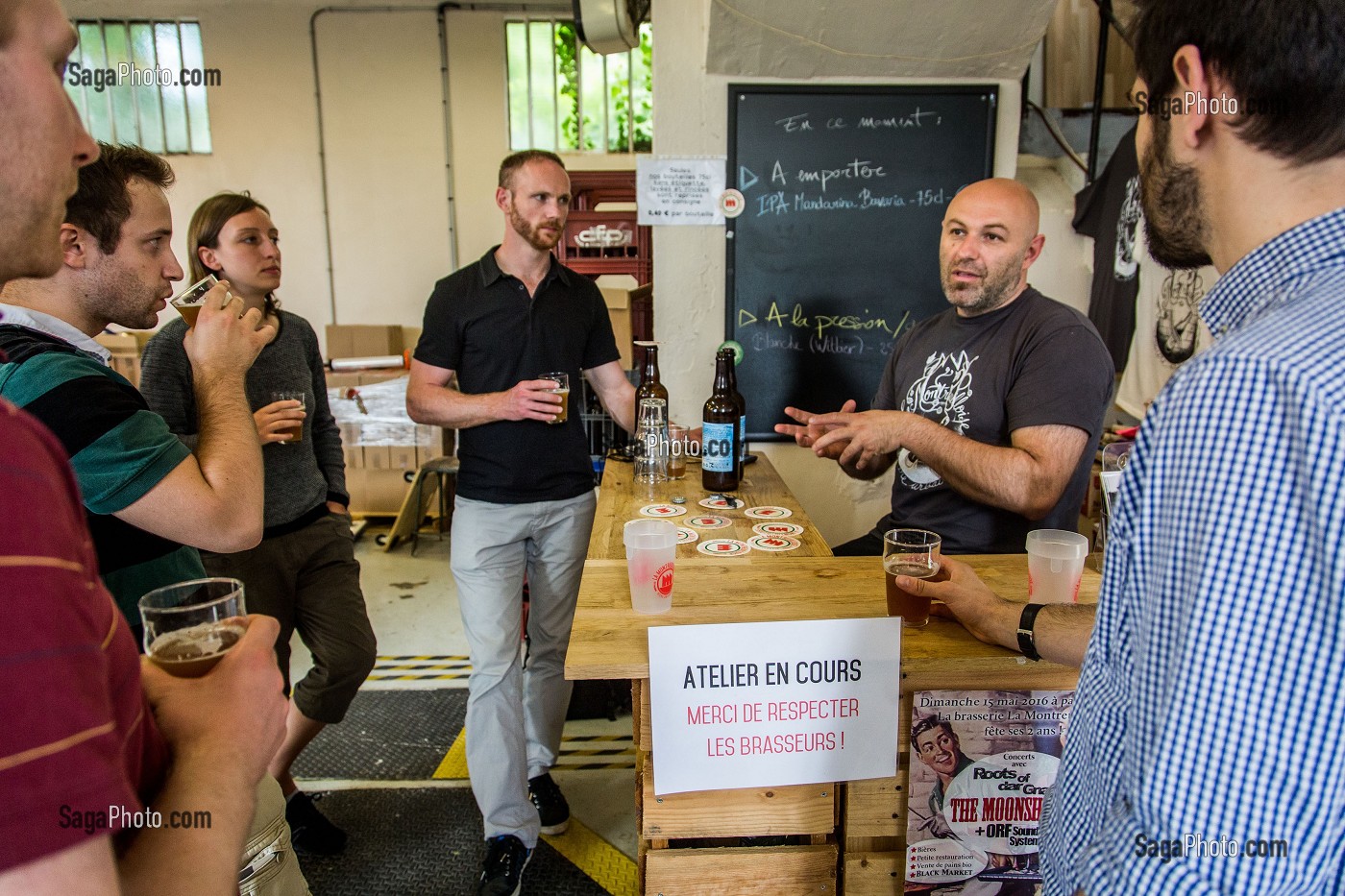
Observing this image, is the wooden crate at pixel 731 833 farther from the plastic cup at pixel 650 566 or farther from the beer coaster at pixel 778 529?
the beer coaster at pixel 778 529

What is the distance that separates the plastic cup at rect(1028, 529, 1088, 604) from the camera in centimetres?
136

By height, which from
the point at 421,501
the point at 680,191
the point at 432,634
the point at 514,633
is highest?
the point at 680,191

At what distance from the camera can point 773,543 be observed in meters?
1.78

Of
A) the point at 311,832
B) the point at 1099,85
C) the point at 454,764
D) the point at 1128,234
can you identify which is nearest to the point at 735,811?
the point at 311,832

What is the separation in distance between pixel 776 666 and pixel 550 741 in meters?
1.53

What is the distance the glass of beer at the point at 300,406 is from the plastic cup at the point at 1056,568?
67.9 inches

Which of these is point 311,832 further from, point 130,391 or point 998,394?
point 998,394

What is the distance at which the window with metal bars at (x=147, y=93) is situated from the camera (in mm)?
Answer: 6863

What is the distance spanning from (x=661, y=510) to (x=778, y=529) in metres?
0.32

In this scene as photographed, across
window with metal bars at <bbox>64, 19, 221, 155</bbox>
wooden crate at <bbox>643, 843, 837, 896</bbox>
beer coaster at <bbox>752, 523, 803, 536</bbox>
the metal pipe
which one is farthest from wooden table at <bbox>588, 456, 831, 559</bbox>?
window with metal bars at <bbox>64, 19, 221, 155</bbox>

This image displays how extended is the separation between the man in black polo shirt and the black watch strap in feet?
4.52

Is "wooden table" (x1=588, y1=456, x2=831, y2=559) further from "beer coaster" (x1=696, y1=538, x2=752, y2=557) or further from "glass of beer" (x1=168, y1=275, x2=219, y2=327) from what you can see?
"glass of beer" (x1=168, y1=275, x2=219, y2=327)

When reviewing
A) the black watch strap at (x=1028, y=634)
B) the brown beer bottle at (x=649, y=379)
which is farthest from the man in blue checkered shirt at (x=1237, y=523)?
the brown beer bottle at (x=649, y=379)

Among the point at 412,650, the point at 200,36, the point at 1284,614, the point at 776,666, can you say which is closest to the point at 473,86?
the point at 200,36
